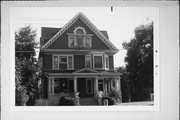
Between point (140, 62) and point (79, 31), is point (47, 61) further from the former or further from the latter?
point (140, 62)

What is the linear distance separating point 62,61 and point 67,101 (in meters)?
1.11

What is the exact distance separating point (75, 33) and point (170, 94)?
3.03 metres

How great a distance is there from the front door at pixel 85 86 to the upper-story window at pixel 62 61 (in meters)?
0.51

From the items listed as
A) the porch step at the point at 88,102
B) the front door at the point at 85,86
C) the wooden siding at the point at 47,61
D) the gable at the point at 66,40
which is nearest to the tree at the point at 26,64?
the wooden siding at the point at 47,61

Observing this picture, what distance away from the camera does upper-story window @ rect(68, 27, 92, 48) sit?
7.20m

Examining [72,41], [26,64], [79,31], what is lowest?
[26,64]

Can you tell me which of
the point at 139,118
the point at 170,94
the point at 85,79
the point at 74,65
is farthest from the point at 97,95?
the point at 170,94

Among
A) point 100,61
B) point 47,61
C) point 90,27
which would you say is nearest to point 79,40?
point 90,27

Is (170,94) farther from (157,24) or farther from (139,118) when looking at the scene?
(157,24)

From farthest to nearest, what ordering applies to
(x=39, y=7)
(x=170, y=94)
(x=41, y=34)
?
(x=41, y=34), (x=39, y=7), (x=170, y=94)

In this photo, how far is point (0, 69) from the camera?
20.4 feet

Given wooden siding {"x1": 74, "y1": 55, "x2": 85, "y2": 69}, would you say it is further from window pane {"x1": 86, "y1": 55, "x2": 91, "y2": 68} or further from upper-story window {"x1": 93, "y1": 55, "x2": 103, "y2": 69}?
upper-story window {"x1": 93, "y1": 55, "x2": 103, "y2": 69}

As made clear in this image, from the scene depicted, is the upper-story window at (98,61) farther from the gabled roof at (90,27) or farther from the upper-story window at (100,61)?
the gabled roof at (90,27)

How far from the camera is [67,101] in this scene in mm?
7094
